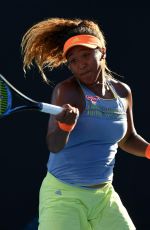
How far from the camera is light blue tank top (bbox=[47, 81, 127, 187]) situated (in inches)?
128

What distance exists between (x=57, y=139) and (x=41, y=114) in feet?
5.93

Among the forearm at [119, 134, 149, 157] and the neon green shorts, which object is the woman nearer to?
the neon green shorts

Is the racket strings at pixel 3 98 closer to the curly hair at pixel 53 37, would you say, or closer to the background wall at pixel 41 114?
the curly hair at pixel 53 37

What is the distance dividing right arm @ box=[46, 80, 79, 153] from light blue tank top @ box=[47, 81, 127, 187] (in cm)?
10

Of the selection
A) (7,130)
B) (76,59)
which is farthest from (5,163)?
(76,59)

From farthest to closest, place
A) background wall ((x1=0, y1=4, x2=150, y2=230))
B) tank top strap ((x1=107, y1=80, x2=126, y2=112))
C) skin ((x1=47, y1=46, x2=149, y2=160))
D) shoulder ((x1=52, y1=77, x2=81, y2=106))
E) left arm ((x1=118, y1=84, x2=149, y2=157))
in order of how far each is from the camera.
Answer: background wall ((x1=0, y1=4, x2=150, y2=230))
left arm ((x1=118, y1=84, x2=149, y2=157))
tank top strap ((x1=107, y1=80, x2=126, y2=112))
shoulder ((x1=52, y1=77, x2=81, y2=106))
skin ((x1=47, y1=46, x2=149, y2=160))

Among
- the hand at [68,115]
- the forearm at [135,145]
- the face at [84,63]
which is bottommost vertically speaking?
the forearm at [135,145]

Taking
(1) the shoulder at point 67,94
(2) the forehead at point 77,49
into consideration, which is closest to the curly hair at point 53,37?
(2) the forehead at point 77,49

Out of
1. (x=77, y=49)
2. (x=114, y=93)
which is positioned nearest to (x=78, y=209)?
(x=114, y=93)

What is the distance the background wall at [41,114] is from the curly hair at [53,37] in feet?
3.53

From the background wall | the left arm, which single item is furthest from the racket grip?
the background wall

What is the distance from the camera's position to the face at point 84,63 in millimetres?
3297

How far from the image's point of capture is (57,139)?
3.09 meters

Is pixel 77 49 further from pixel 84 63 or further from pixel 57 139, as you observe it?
pixel 57 139
